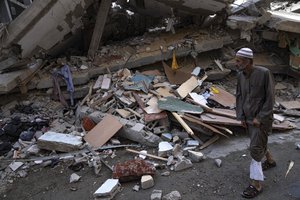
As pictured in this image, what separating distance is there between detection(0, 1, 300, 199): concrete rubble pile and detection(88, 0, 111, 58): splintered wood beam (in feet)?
0.68

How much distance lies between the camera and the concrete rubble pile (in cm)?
659

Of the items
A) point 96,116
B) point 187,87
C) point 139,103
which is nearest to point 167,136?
point 139,103

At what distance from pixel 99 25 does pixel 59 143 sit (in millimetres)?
3298

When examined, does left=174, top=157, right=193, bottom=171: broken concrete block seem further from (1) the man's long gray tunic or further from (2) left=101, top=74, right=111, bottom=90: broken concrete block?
(2) left=101, top=74, right=111, bottom=90: broken concrete block

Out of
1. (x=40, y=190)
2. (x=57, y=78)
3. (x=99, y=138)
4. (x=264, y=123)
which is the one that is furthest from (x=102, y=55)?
(x=264, y=123)

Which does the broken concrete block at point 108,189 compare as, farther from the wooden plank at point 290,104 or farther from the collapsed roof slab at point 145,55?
the wooden plank at point 290,104

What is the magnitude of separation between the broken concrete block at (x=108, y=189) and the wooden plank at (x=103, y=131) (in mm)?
1291

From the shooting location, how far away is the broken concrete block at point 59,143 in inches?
269

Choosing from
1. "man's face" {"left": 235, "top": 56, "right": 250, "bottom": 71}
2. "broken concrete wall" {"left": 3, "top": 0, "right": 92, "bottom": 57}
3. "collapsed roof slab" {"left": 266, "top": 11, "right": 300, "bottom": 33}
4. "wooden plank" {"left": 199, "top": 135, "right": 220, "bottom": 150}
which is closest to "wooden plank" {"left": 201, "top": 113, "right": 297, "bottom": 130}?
"wooden plank" {"left": 199, "top": 135, "right": 220, "bottom": 150}

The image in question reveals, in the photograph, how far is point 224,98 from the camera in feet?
25.7

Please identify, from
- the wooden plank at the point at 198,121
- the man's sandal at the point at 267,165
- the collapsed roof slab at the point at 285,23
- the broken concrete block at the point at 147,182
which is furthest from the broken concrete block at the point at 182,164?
the collapsed roof slab at the point at 285,23

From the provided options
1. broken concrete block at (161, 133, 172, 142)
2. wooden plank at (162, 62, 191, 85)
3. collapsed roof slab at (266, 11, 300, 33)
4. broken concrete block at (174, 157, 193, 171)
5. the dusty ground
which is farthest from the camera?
collapsed roof slab at (266, 11, 300, 33)

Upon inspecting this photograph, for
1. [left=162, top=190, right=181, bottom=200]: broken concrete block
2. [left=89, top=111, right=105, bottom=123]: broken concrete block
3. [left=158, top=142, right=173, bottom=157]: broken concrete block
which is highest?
[left=89, top=111, right=105, bottom=123]: broken concrete block

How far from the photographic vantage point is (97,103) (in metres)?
7.76
